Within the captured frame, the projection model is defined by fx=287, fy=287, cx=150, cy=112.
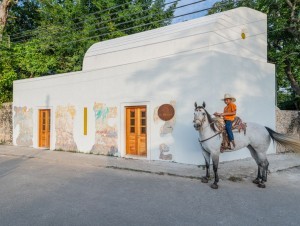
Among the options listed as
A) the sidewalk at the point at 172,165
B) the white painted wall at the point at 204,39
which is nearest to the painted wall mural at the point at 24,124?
the sidewalk at the point at 172,165

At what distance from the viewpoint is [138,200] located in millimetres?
5879

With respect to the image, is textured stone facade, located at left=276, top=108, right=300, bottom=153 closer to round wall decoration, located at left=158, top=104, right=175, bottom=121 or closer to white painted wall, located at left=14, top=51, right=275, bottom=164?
white painted wall, located at left=14, top=51, right=275, bottom=164

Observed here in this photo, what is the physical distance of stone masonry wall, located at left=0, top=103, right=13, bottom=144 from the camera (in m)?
17.5

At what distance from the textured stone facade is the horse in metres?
6.56

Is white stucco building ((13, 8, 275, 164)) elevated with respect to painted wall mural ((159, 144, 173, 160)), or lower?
elevated

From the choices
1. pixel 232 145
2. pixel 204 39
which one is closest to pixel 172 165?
pixel 232 145

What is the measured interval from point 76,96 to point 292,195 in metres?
10.3

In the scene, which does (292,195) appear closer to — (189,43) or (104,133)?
(189,43)

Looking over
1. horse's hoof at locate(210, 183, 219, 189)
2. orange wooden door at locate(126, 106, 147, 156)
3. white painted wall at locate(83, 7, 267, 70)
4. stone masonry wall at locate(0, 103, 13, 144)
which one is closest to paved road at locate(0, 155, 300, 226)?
horse's hoof at locate(210, 183, 219, 189)

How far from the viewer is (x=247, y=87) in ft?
37.5

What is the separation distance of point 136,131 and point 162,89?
208 centimetres

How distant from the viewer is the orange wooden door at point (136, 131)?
37.5 ft

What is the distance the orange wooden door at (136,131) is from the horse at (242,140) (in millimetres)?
4270

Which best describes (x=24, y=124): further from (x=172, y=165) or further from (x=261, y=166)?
(x=261, y=166)
